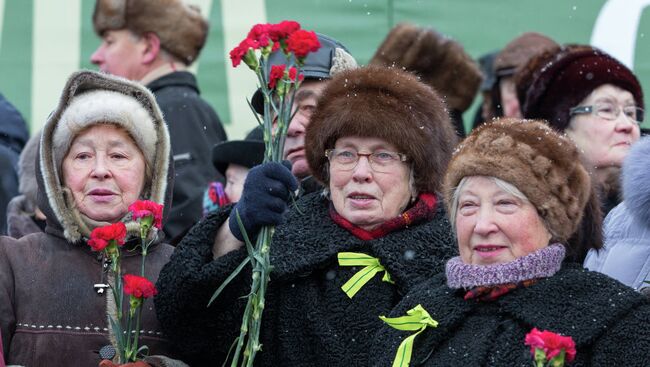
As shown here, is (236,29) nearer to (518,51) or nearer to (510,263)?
(518,51)

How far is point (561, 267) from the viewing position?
166 inches

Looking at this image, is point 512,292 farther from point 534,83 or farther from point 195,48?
point 195,48

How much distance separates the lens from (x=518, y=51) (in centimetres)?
727

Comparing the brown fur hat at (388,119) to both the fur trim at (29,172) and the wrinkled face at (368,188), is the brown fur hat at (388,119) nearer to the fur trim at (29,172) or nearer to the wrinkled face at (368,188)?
the wrinkled face at (368,188)

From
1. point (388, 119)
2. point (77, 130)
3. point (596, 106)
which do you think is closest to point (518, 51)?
point (596, 106)

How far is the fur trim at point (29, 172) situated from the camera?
20.0ft

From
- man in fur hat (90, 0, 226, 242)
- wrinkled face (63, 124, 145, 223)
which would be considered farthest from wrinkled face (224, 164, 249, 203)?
wrinkled face (63, 124, 145, 223)

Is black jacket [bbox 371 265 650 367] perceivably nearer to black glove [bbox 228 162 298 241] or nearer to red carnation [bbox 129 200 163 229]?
black glove [bbox 228 162 298 241]

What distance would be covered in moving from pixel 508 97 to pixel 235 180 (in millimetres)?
1929

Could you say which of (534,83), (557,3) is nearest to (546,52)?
(534,83)

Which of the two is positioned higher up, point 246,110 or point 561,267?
point 561,267

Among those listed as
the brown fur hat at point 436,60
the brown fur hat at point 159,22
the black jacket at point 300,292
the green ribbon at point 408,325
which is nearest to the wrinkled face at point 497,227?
the green ribbon at point 408,325

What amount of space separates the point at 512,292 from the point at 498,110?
132 inches

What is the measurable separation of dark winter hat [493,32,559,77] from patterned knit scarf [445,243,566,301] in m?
3.11
